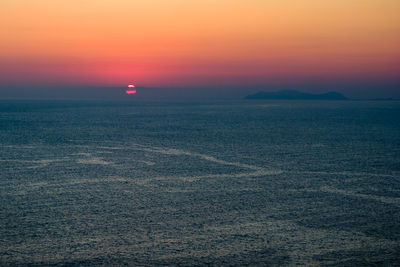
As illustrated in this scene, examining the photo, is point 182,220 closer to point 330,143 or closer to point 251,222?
point 251,222

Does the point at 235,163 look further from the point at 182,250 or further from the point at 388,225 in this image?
the point at 182,250

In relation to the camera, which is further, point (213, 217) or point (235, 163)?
point (235, 163)

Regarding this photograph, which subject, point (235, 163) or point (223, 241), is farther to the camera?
point (235, 163)

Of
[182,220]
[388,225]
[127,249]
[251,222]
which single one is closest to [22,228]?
[127,249]

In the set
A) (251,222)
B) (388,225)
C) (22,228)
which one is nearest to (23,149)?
(22,228)

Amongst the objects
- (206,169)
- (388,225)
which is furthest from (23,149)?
(388,225)

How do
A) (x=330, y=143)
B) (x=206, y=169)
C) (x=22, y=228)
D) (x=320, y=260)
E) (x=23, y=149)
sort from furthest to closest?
(x=330, y=143) < (x=23, y=149) < (x=206, y=169) < (x=22, y=228) < (x=320, y=260)

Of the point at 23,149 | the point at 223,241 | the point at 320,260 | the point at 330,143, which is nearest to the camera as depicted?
the point at 320,260

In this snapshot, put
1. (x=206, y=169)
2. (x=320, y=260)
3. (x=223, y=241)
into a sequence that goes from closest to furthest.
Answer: (x=320, y=260), (x=223, y=241), (x=206, y=169)

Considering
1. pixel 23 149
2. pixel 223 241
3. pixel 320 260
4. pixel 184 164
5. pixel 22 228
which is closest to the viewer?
pixel 320 260
